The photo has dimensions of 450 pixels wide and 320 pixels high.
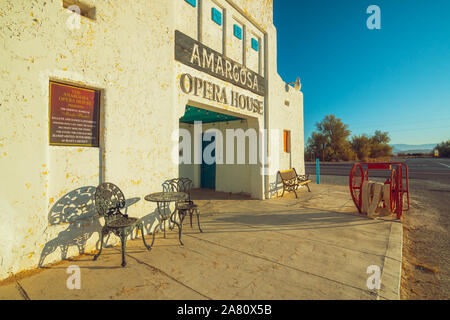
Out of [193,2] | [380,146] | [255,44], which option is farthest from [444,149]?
[193,2]

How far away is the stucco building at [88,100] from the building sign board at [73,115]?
1cm

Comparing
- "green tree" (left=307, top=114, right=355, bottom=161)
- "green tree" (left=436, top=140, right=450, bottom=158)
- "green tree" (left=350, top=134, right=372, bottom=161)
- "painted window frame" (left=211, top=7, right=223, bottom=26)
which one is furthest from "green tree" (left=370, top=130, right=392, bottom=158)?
"painted window frame" (left=211, top=7, right=223, bottom=26)

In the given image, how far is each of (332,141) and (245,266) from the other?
49.1 meters

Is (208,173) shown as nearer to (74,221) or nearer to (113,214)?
(113,214)

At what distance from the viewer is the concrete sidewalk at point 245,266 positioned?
2.51 meters

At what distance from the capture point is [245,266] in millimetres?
3133

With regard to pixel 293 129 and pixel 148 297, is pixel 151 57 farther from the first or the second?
pixel 293 129

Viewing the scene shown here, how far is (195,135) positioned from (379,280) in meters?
8.66

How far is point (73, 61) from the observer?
3350 millimetres

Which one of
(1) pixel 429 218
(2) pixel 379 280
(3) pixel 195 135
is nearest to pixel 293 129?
(3) pixel 195 135

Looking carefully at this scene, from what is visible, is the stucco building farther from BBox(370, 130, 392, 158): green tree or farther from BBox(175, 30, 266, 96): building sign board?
BBox(370, 130, 392, 158): green tree

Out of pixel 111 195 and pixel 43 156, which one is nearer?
pixel 43 156

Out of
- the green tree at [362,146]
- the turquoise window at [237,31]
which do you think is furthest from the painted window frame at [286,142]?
the green tree at [362,146]

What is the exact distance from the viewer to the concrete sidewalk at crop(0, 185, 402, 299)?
2512 mm
